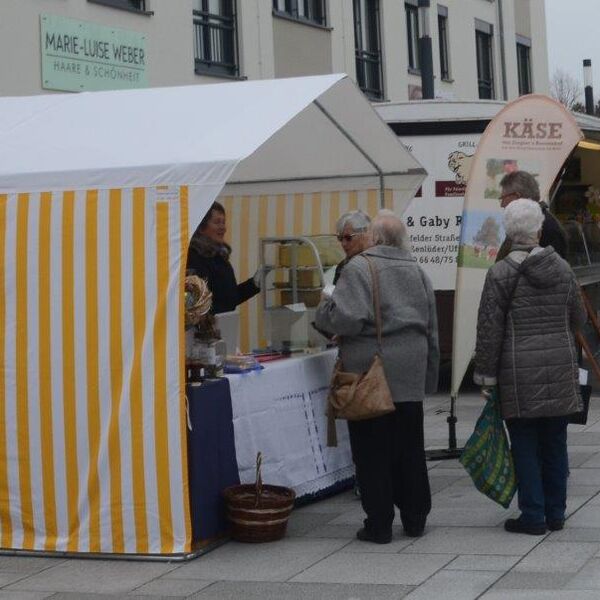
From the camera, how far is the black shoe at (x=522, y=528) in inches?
290

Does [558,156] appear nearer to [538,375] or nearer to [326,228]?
[326,228]

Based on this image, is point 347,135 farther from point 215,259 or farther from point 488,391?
point 488,391

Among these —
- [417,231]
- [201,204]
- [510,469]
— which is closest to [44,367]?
[201,204]

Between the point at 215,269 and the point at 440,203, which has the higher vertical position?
the point at 440,203

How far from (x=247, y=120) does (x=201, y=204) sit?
75cm

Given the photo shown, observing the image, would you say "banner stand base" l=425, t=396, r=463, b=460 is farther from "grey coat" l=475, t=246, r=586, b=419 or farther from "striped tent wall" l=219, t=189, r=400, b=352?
"grey coat" l=475, t=246, r=586, b=419

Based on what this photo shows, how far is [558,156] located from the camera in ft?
32.9

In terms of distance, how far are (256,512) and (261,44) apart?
14.9m

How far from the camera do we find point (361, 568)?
6.85 meters

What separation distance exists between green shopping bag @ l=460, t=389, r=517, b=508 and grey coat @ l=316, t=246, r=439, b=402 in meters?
0.41

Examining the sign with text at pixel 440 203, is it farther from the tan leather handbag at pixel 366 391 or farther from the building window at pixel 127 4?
the tan leather handbag at pixel 366 391

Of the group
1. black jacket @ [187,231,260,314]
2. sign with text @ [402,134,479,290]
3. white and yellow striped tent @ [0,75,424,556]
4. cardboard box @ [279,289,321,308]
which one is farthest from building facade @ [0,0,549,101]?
white and yellow striped tent @ [0,75,424,556]

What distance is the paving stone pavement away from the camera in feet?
20.9

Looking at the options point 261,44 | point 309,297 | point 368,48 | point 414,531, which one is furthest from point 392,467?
point 368,48
